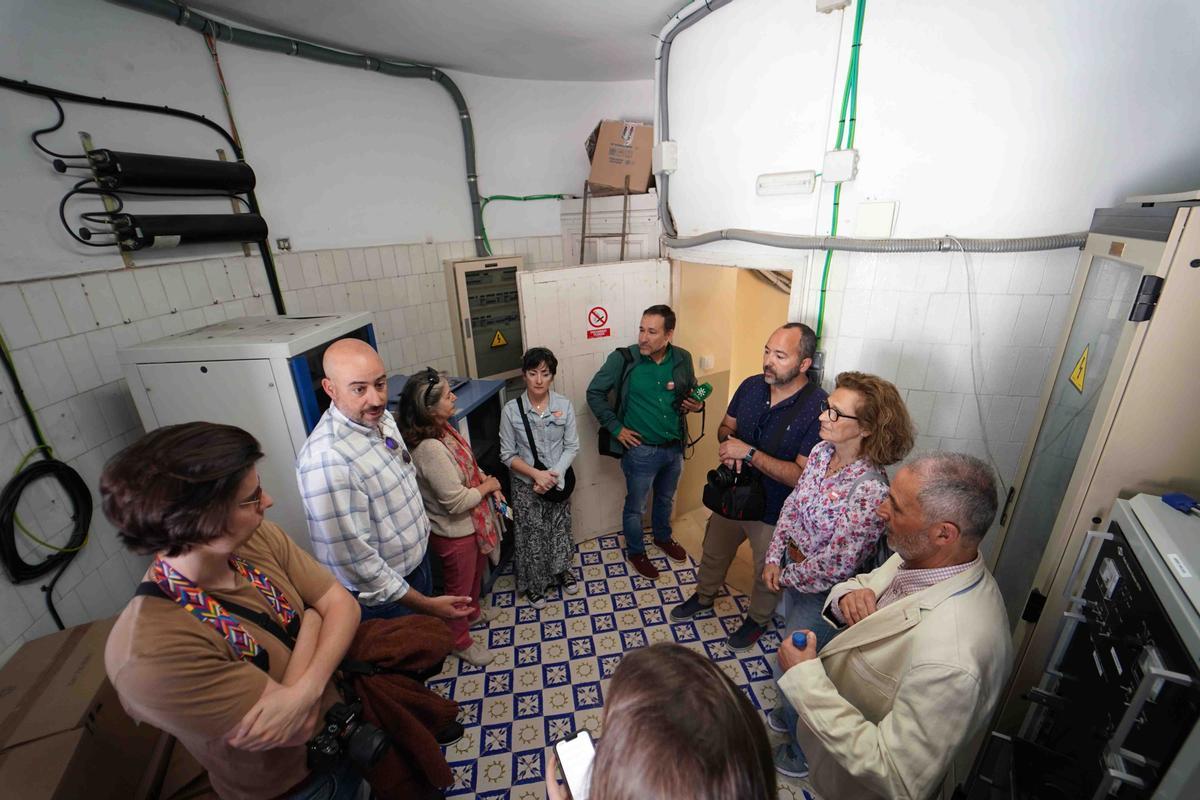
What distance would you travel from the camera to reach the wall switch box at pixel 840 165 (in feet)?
6.56

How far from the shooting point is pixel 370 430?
170cm

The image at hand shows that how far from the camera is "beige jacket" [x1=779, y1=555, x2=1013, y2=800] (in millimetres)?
1047

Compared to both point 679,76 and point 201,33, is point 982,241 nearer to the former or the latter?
point 679,76

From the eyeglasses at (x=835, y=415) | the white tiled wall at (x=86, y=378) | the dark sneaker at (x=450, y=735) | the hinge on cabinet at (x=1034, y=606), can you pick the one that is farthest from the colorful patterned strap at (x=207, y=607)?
the hinge on cabinet at (x=1034, y=606)

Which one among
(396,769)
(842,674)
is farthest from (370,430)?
(842,674)

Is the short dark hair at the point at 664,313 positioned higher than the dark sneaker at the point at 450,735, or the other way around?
the short dark hair at the point at 664,313

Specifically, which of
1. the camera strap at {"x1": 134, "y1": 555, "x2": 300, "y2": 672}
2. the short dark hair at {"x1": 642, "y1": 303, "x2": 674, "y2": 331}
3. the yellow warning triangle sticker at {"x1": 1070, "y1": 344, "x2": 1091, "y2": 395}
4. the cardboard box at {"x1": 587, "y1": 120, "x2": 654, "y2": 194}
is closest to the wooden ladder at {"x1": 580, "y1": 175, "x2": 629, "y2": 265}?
the cardboard box at {"x1": 587, "y1": 120, "x2": 654, "y2": 194}

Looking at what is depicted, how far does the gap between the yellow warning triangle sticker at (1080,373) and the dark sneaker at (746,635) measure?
1.71 meters

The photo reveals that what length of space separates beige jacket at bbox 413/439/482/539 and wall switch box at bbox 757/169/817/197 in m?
1.89

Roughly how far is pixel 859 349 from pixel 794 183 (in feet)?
2.63

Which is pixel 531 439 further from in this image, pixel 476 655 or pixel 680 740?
pixel 680 740

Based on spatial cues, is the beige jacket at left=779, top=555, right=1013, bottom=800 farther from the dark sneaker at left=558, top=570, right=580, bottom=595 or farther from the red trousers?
the dark sneaker at left=558, top=570, right=580, bottom=595

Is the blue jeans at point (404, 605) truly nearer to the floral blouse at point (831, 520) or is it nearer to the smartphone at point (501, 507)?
the smartphone at point (501, 507)

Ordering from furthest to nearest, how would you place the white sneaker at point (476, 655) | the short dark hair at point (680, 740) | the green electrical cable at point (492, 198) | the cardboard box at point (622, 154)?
the green electrical cable at point (492, 198) → the cardboard box at point (622, 154) → the white sneaker at point (476, 655) → the short dark hair at point (680, 740)
